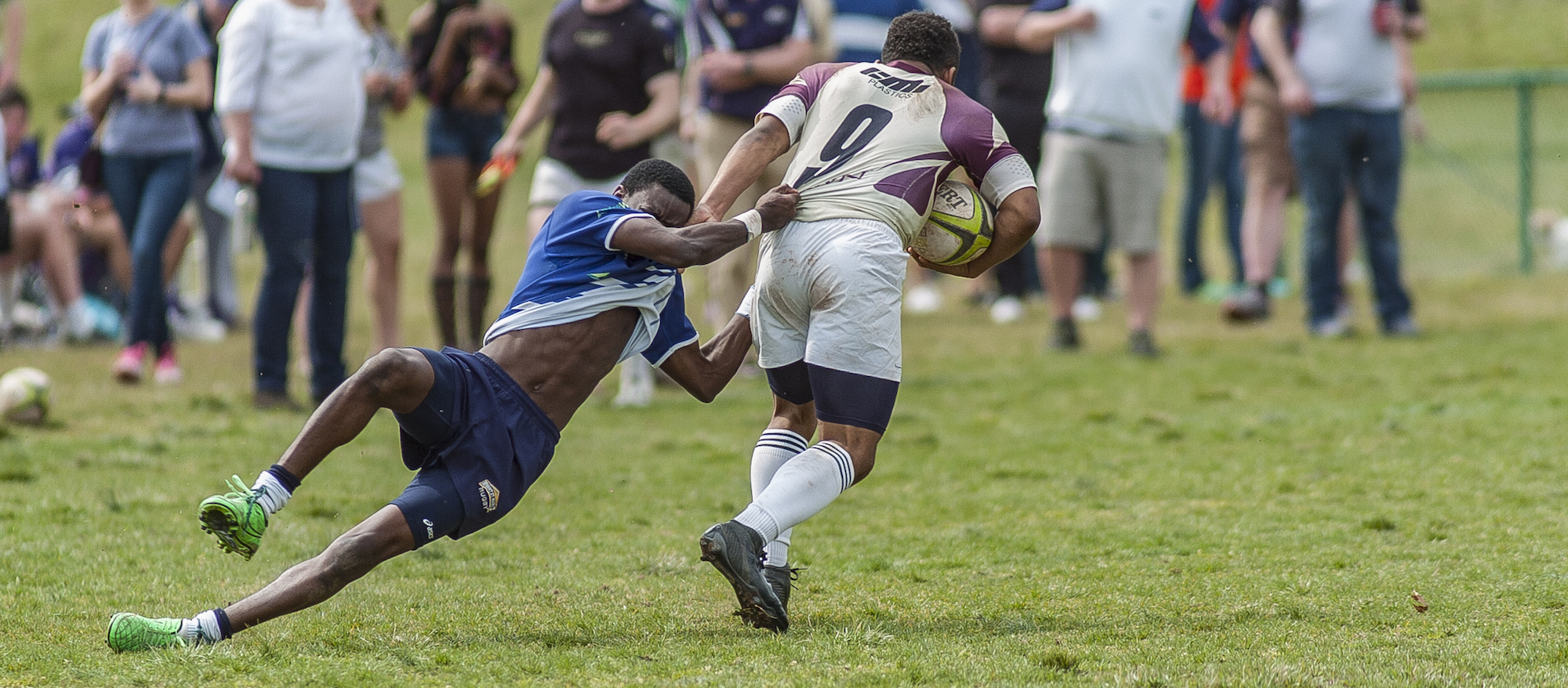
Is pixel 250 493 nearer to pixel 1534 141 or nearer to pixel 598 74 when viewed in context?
pixel 598 74

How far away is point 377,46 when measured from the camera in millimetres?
9812

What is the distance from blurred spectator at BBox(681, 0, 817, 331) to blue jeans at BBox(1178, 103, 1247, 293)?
5.04 metres

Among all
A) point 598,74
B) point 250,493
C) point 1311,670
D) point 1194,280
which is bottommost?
point 1194,280

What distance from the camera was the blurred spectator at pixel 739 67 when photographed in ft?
29.7

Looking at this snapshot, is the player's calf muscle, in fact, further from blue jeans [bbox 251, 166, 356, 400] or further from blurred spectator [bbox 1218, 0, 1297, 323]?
blurred spectator [bbox 1218, 0, 1297, 323]

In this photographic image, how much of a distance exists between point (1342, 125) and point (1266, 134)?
1.04m

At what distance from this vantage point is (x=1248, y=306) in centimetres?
1144

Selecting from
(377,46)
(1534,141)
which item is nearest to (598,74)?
(377,46)

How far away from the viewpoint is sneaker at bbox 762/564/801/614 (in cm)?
470

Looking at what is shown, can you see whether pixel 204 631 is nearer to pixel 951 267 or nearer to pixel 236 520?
pixel 236 520

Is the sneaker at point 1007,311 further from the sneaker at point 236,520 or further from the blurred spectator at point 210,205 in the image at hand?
the sneaker at point 236,520

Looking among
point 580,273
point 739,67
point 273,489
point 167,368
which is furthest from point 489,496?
point 167,368

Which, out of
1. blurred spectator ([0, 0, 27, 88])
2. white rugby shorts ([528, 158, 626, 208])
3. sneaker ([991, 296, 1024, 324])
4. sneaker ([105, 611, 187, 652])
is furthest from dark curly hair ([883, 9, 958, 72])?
blurred spectator ([0, 0, 27, 88])

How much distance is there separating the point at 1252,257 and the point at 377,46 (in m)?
6.15
